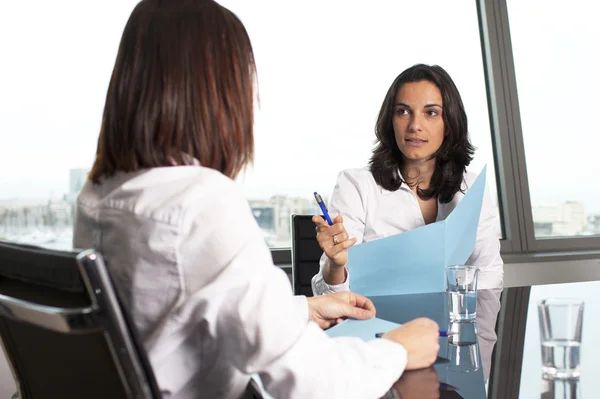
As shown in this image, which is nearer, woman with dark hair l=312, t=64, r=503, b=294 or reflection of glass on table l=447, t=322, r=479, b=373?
reflection of glass on table l=447, t=322, r=479, b=373

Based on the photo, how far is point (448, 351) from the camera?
1231 millimetres

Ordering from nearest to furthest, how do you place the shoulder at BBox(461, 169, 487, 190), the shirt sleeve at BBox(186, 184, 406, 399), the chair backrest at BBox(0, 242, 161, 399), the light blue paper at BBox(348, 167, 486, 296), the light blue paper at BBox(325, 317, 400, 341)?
the chair backrest at BBox(0, 242, 161, 399)
the shirt sleeve at BBox(186, 184, 406, 399)
the light blue paper at BBox(325, 317, 400, 341)
the light blue paper at BBox(348, 167, 486, 296)
the shoulder at BBox(461, 169, 487, 190)

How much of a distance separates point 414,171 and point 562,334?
162 cm

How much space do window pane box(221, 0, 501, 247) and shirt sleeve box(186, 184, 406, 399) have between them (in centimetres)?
253

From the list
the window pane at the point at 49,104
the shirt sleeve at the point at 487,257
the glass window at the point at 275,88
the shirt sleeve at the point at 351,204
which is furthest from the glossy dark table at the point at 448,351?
the window pane at the point at 49,104

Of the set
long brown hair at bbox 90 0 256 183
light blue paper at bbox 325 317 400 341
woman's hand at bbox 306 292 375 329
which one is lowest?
light blue paper at bbox 325 317 400 341

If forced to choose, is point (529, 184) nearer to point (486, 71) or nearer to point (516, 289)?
point (486, 71)

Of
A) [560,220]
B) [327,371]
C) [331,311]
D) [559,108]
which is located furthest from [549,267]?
[327,371]

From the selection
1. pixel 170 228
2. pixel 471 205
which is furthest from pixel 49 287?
pixel 471 205

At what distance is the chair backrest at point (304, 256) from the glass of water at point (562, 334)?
1.48 metres

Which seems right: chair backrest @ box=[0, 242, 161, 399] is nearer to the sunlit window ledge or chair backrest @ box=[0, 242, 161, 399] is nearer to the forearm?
the forearm

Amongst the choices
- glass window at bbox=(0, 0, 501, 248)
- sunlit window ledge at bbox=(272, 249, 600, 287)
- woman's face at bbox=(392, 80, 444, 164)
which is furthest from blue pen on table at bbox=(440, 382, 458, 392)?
sunlit window ledge at bbox=(272, 249, 600, 287)

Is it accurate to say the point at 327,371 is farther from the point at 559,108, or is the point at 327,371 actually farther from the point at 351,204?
the point at 559,108

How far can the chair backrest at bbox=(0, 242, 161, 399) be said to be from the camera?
2.24 feet
